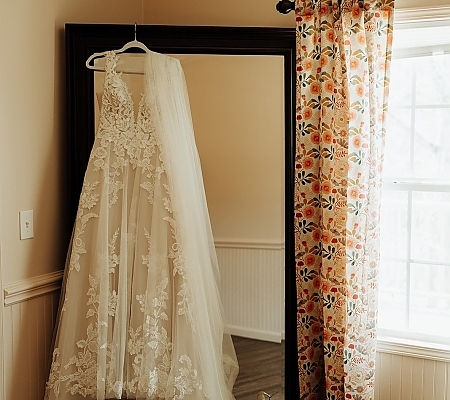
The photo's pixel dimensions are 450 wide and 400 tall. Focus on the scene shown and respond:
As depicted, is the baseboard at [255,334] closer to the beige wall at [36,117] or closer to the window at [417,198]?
the window at [417,198]

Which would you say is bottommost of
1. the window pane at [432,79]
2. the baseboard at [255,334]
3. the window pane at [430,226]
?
the baseboard at [255,334]

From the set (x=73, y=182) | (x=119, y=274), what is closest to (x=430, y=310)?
(x=119, y=274)

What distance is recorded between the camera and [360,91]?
89.5 inches

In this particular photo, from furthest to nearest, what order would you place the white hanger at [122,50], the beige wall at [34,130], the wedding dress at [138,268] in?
the white hanger at [122,50]
the wedding dress at [138,268]
the beige wall at [34,130]

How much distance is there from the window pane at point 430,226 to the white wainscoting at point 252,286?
1.93 feet

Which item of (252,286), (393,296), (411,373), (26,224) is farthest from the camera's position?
(393,296)

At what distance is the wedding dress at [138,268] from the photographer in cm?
230

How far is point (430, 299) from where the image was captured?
2600mm

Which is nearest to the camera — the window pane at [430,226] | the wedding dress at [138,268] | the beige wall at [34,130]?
the beige wall at [34,130]

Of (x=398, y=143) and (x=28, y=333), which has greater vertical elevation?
(x=398, y=143)

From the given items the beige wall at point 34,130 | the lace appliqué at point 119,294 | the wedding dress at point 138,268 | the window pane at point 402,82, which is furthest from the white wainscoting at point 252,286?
the window pane at point 402,82

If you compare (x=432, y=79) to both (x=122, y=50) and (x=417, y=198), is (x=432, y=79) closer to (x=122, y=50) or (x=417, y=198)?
(x=417, y=198)

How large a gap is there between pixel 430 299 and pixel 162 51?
154 centimetres

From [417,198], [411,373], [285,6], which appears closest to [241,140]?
[285,6]
